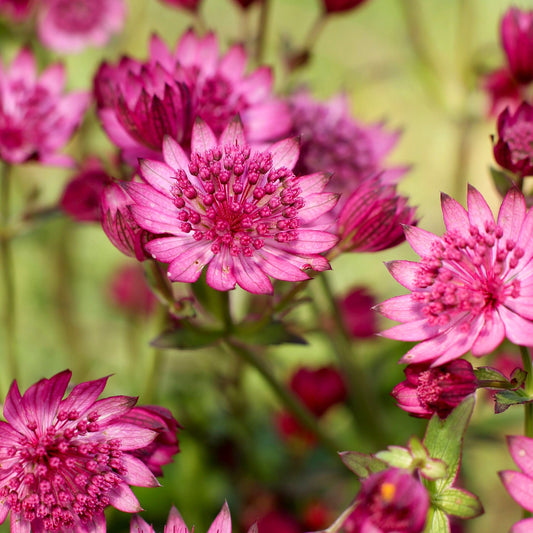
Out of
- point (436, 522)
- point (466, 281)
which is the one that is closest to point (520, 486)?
point (436, 522)

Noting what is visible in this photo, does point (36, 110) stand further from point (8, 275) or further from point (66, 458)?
point (66, 458)

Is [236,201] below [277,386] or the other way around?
the other way around

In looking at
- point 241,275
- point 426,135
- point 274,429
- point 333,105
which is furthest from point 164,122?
point 426,135

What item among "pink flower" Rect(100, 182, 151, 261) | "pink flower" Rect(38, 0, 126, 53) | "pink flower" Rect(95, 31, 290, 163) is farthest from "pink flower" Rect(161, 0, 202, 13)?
"pink flower" Rect(100, 182, 151, 261)

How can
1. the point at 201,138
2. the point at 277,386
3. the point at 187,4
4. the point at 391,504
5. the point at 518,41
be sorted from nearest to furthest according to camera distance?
the point at 391,504 → the point at 201,138 → the point at 277,386 → the point at 518,41 → the point at 187,4

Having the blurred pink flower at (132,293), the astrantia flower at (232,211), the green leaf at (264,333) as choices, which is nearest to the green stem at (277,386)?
the green leaf at (264,333)
